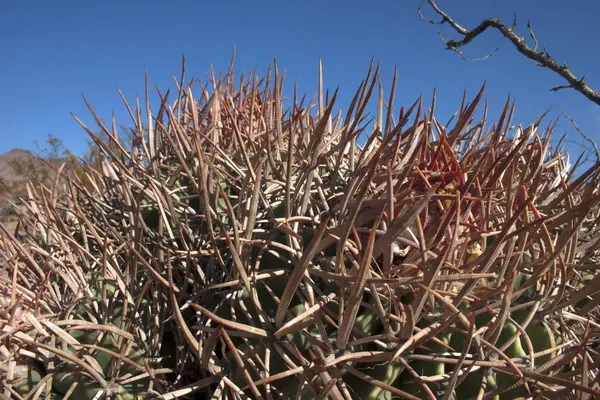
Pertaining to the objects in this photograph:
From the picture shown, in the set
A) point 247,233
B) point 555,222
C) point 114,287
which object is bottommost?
point 114,287

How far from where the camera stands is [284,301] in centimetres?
45

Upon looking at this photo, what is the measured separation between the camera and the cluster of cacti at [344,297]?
444 mm

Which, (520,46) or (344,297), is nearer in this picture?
(344,297)

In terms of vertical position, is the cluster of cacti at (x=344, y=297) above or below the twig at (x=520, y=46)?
below

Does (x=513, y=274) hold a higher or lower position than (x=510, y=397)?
higher

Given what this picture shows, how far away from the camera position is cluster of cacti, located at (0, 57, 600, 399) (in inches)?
17.5

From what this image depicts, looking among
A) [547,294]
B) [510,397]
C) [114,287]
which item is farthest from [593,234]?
[114,287]

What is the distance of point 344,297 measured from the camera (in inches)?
18.9

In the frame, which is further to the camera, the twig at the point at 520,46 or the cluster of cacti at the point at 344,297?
the twig at the point at 520,46

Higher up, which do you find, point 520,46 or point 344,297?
point 520,46

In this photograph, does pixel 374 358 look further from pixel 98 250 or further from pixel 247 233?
pixel 98 250

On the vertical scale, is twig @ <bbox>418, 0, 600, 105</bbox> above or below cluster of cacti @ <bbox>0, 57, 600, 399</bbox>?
above

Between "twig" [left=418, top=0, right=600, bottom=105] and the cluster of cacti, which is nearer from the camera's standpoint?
the cluster of cacti

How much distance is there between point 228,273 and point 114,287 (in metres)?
0.23
